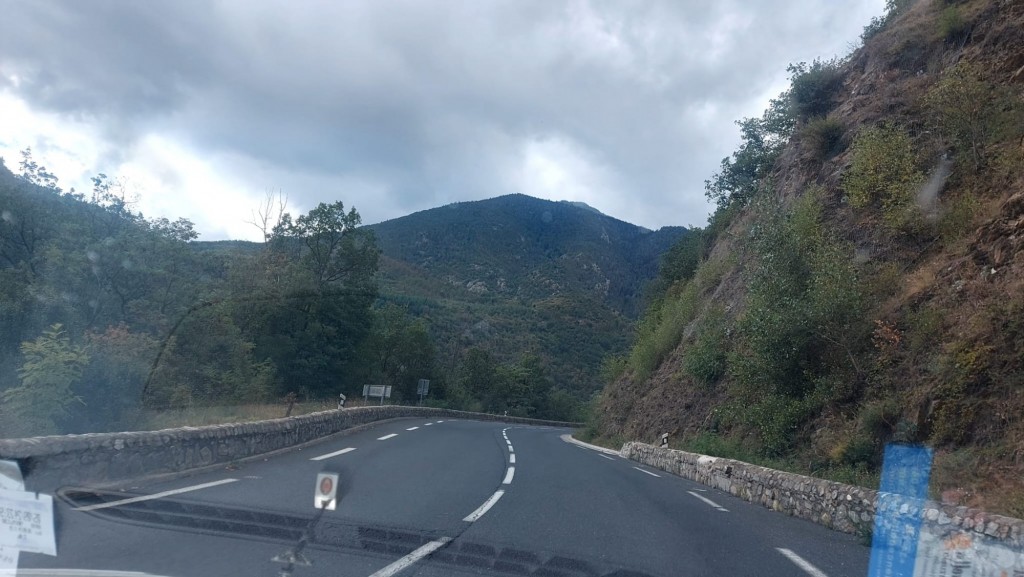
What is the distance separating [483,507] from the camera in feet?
34.0

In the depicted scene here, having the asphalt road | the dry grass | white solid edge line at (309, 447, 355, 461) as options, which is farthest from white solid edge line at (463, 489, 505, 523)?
the dry grass

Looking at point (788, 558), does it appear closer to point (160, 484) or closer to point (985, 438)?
point (985, 438)

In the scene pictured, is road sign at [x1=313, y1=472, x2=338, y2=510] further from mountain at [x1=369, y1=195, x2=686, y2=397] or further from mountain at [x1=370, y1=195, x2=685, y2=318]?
mountain at [x1=370, y1=195, x2=685, y2=318]

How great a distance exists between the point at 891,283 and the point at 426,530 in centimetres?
1415

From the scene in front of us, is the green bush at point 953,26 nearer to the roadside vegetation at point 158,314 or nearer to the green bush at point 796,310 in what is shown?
the green bush at point 796,310

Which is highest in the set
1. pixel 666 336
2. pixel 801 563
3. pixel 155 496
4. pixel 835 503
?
pixel 666 336

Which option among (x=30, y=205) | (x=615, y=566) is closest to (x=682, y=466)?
(x=615, y=566)

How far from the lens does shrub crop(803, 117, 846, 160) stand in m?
27.3

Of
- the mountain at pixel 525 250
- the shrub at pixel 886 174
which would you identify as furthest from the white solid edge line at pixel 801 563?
the mountain at pixel 525 250

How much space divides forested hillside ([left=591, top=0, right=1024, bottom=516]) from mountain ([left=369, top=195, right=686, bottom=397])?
174ft

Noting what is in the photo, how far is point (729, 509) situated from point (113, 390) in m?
17.7

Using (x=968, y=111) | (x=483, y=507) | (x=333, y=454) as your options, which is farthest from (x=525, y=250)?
(x=483, y=507)

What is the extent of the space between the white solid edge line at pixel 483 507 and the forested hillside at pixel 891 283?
238 inches

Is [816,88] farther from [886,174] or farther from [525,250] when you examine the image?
[525,250]
